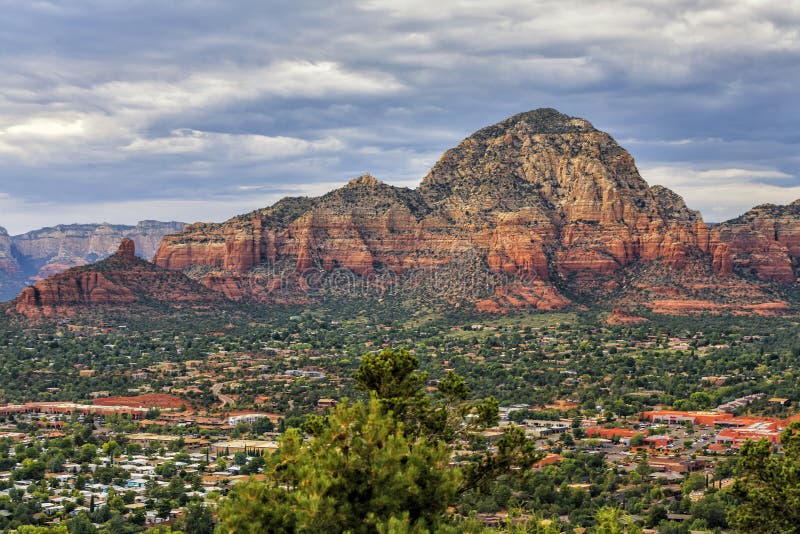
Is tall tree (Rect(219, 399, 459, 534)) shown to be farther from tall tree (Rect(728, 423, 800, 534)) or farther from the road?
the road

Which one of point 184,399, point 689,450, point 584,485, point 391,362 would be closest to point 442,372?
point 184,399

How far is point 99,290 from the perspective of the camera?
183 meters

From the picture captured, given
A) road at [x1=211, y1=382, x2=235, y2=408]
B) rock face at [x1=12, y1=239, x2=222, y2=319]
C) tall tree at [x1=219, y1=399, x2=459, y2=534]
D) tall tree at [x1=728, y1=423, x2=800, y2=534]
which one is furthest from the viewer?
rock face at [x1=12, y1=239, x2=222, y2=319]

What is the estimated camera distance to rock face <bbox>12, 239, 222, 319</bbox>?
581 ft

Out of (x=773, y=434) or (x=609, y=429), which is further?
(x=609, y=429)

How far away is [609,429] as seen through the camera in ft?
320

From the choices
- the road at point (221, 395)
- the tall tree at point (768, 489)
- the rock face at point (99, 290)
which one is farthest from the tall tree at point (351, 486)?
the rock face at point (99, 290)

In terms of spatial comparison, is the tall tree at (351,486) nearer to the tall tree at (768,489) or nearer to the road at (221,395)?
the tall tree at (768,489)

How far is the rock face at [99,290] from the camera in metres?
A: 177

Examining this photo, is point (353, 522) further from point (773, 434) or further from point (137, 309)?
point (137, 309)

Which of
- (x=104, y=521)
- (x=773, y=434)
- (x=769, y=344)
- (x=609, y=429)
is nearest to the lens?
(x=104, y=521)

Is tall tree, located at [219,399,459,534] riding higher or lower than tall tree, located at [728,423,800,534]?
higher

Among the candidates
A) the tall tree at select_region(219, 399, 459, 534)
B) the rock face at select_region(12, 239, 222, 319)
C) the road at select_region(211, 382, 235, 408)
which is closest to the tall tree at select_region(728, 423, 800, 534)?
the tall tree at select_region(219, 399, 459, 534)

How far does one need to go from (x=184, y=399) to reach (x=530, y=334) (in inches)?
2713
